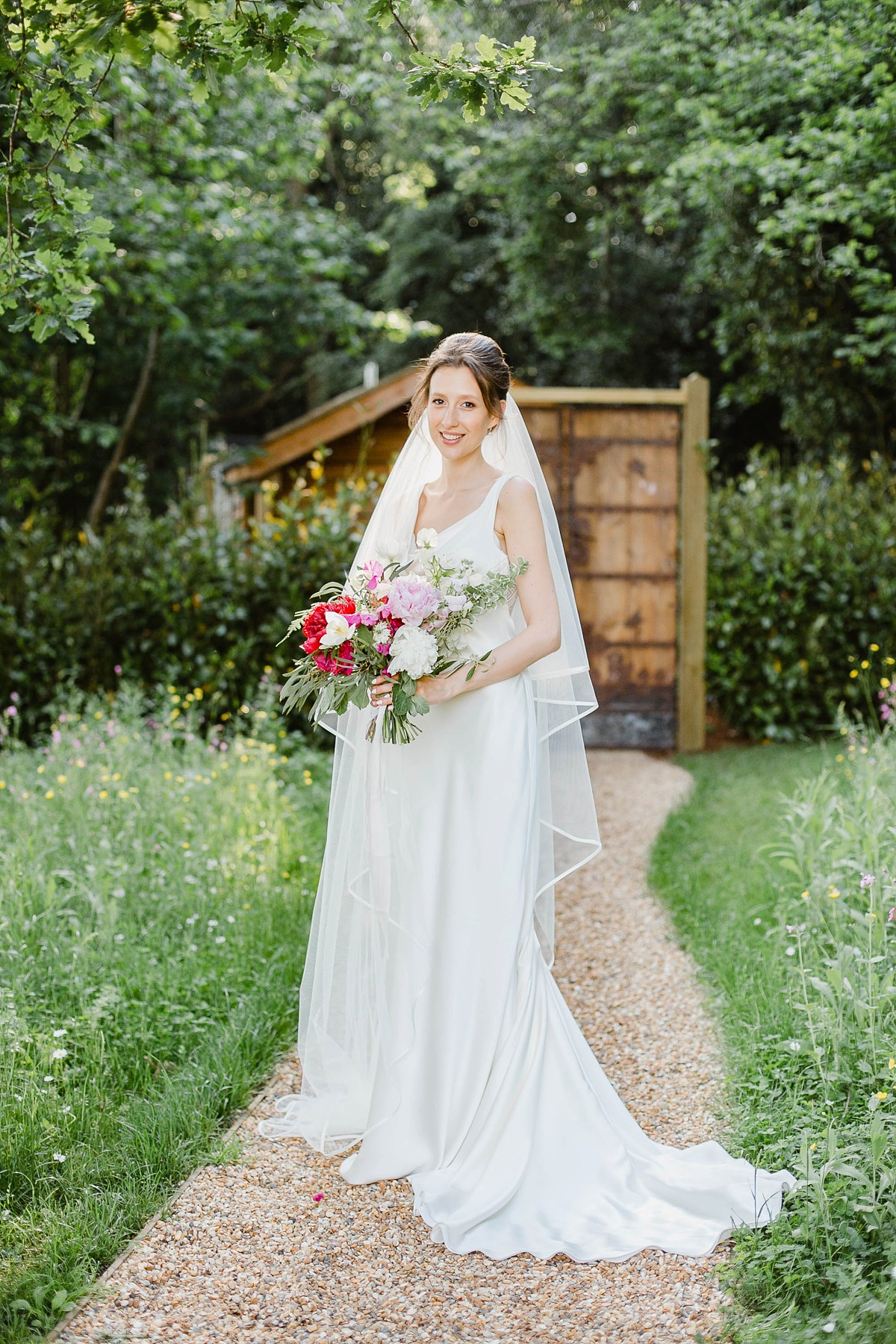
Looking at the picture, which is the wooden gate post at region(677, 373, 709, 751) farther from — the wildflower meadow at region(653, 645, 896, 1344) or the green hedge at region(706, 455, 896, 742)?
the wildflower meadow at region(653, 645, 896, 1344)

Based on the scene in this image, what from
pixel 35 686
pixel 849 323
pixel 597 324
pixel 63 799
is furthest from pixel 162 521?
pixel 597 324

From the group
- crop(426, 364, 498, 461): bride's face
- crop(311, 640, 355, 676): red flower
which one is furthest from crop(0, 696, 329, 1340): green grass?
crop(426, 364, 498, 461): bride's face

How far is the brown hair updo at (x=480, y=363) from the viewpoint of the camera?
312cm

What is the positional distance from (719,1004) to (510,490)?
2.10 m

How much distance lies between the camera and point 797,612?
27.8 ft

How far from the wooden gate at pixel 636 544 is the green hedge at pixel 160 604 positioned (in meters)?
1.82

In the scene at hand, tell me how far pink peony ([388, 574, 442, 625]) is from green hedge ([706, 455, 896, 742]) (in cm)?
609

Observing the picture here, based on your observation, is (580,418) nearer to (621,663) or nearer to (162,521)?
(621,663)

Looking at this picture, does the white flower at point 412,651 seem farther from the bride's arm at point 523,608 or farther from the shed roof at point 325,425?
the shed roof at point 325,425

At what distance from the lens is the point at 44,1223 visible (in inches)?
107

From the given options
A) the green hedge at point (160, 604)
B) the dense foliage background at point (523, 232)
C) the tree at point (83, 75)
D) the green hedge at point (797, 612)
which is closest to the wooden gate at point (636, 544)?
the green hedge at point (797, 612)

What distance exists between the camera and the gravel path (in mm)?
2455

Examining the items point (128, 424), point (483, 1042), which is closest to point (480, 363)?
point (483, 1042)

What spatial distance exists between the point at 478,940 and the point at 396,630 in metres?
0.88
